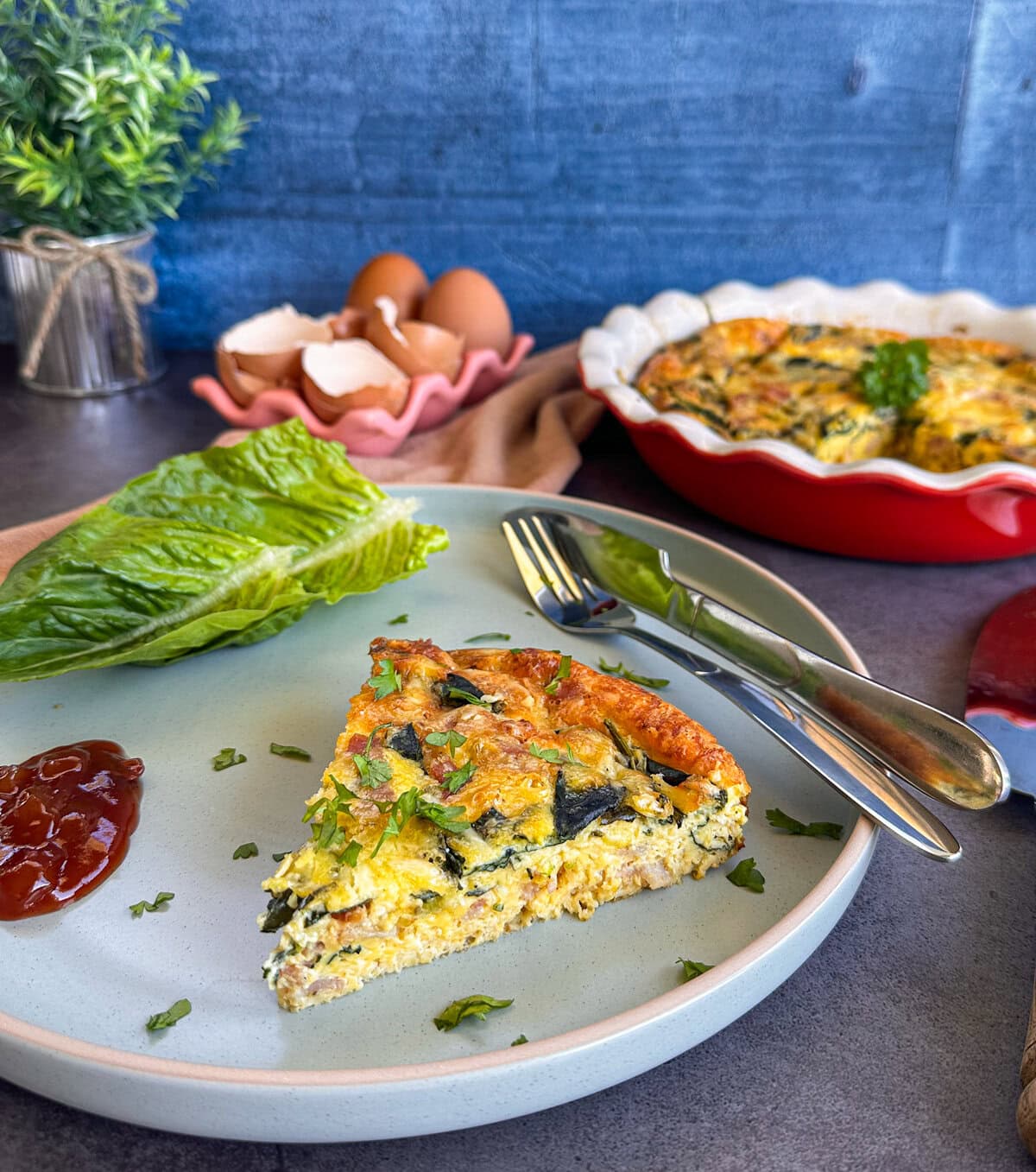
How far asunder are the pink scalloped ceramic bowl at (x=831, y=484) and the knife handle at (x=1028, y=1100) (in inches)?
50.8

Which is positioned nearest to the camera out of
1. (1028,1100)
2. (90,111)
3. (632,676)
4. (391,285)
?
(1028,1100)

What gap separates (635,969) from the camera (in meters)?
1.49

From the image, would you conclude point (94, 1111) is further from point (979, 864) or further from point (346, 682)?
point (979, 864)

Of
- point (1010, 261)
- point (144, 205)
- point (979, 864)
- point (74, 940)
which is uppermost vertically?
point (144, 205)

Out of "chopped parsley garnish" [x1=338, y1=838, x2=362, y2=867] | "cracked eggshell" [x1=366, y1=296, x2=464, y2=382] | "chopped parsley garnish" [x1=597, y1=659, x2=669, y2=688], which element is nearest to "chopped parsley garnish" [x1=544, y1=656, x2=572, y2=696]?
"chopped parsley garnish" [x1=597, y1=659, x2=669, y2=688]

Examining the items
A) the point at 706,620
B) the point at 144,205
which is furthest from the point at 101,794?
the point at 144,205

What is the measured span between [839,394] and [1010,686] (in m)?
1.03

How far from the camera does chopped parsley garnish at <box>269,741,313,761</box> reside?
191cm

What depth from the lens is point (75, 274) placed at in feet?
10.9

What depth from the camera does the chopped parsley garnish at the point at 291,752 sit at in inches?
75.2

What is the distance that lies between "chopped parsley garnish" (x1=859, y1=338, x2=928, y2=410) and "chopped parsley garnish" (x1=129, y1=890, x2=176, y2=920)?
6.75 ft

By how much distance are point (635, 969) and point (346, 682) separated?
891 millimetres

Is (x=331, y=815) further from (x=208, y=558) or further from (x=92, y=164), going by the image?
(x=92, y=164)

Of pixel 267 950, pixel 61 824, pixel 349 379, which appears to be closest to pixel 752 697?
pixel 267 950
